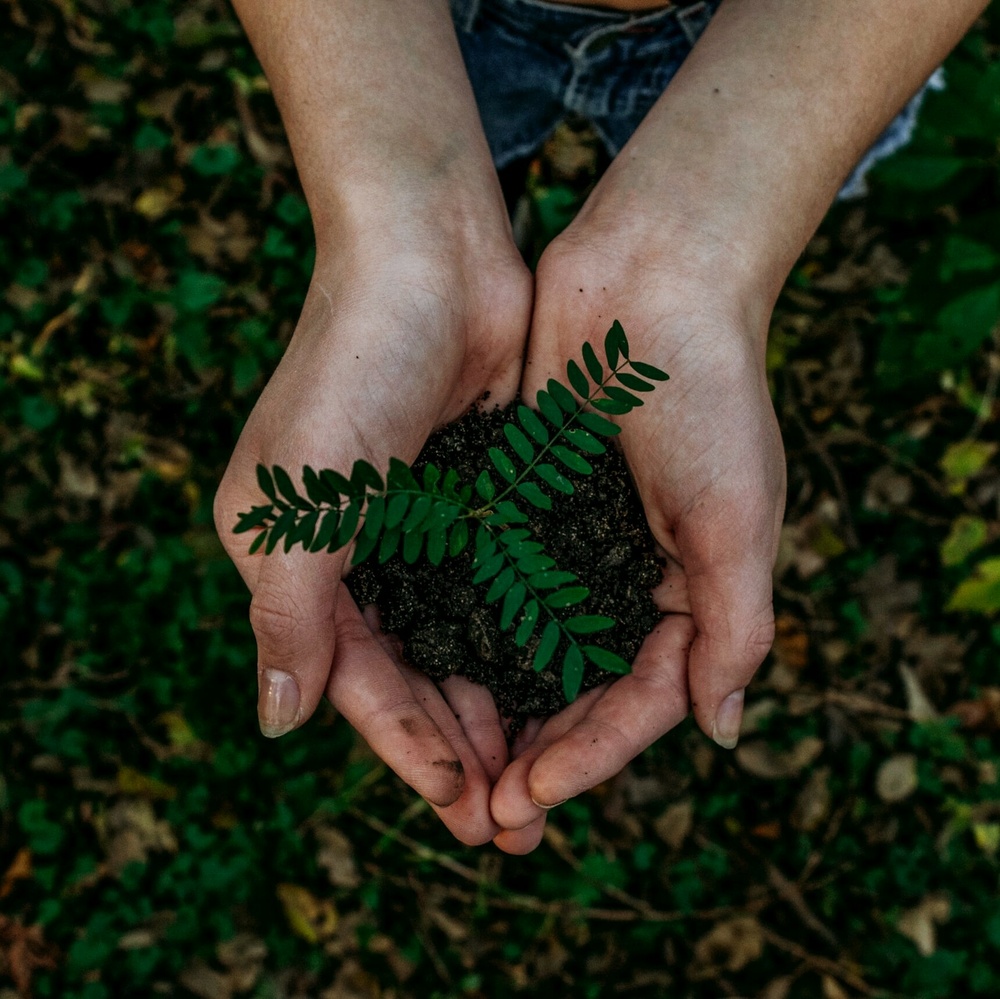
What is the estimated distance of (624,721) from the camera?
7.67 ft

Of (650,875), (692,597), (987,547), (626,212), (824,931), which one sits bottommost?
(824,931)

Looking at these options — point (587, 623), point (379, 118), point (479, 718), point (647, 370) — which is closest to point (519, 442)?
point (647, 370)

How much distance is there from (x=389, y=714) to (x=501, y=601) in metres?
0.40

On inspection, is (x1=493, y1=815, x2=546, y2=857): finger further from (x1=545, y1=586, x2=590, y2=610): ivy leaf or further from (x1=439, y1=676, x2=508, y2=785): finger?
(x1=545, y1=586, x2=590, y2=610): ivy leaf

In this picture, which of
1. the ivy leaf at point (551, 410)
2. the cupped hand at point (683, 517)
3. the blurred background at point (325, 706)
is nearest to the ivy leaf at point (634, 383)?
the ivy leaf at point (551, 410)

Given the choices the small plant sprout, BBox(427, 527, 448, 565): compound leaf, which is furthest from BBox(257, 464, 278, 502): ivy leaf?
BBox(427, 527, 448, 565): compound leaf

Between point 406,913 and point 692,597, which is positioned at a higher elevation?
point 692,597

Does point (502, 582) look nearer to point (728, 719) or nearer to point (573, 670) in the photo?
point (573, 670)

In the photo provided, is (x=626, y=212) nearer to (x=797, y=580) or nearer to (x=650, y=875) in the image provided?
(x=797, y=580)

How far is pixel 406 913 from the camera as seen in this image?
356 centimetres

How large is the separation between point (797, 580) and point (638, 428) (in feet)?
5.63

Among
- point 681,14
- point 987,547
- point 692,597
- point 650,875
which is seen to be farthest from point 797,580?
point 681,14

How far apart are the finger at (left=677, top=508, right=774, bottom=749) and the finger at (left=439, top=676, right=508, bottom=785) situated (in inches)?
20.5

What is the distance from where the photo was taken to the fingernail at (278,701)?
2203 mm
